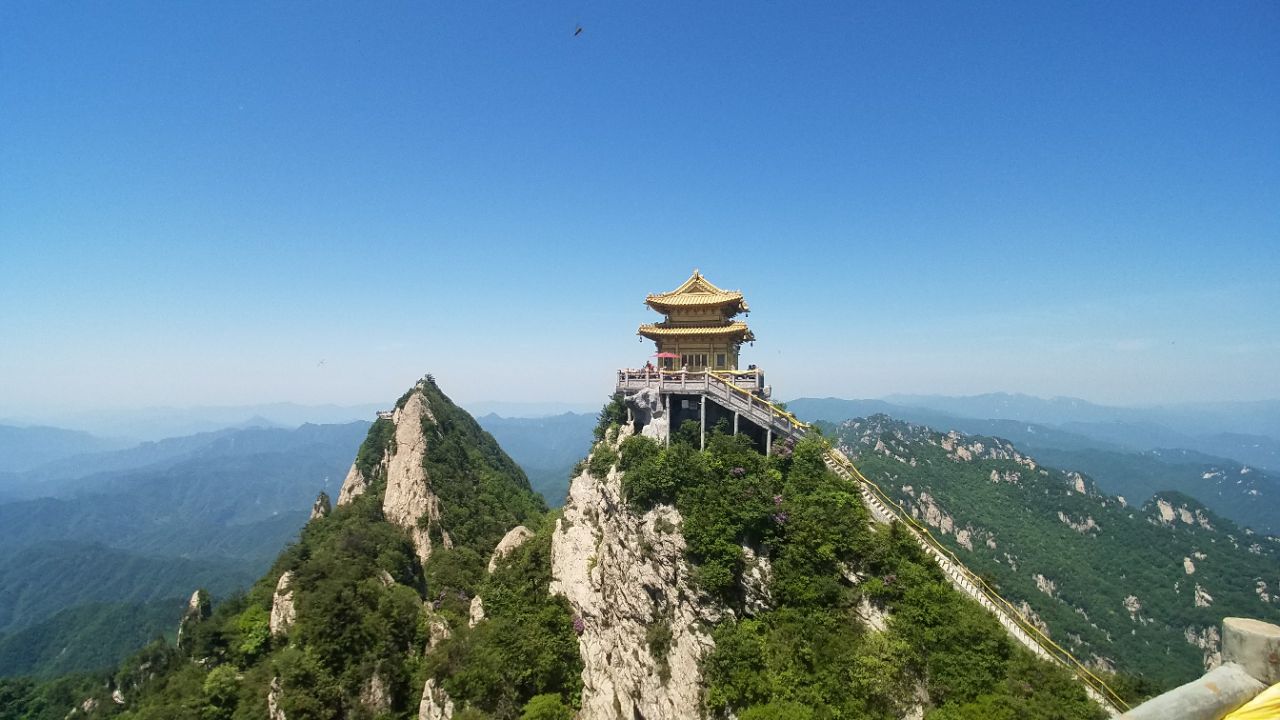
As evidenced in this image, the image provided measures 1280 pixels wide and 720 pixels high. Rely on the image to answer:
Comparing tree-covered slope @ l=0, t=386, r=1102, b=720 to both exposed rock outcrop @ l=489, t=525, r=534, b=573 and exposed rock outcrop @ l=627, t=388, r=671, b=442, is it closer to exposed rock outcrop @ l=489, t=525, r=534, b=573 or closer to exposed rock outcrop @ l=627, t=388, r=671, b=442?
exposed rock outcrop @ l=489, t=525, r=534, b=573

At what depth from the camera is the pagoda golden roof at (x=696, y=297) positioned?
94.7ft

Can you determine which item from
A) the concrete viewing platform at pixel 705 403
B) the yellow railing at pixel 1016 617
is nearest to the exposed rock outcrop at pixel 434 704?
the concrete viewing platform at pixel 705 403

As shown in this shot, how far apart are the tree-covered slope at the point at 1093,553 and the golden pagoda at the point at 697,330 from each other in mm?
46509

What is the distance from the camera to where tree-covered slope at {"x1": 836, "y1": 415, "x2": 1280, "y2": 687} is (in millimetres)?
61531

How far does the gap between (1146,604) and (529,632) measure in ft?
297

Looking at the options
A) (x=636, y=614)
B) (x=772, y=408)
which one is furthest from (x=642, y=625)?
(x=772, y=408)

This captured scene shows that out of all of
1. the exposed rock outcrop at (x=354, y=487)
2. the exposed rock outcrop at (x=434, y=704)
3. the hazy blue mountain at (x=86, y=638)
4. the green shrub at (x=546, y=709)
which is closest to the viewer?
the green shrub at (x=546, y=709)

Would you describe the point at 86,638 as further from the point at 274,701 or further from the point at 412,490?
the point at 274,701

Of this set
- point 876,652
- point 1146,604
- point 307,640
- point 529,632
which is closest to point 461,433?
point 307,640

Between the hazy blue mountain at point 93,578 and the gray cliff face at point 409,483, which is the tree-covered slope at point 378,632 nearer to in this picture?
the gray cliff face at point 409,483

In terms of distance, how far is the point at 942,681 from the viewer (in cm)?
1661

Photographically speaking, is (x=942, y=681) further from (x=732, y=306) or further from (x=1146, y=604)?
(x=1146, y=604)

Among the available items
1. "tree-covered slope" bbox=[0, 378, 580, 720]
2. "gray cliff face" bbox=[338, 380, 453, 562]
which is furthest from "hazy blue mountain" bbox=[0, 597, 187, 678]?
"gray cliff face" bbox=[338, 380, 453, 562]

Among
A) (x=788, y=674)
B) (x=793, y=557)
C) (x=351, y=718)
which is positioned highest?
(x=793, y=557)
